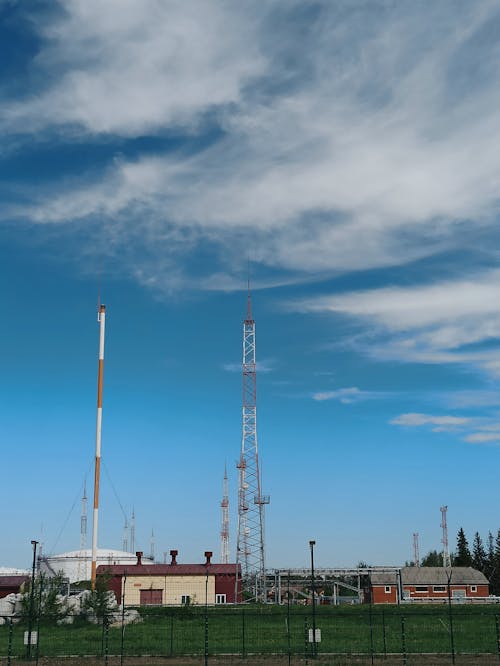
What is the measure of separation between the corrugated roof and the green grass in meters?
34.2

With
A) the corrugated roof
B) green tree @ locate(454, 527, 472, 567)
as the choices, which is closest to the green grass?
the corrugated roof

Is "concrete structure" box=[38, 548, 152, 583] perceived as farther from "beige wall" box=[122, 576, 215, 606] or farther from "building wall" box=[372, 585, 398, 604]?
"building wall" box=[372, 585, 398, 604]

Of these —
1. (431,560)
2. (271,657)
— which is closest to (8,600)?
(271,657)

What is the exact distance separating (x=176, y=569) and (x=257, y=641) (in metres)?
38.5

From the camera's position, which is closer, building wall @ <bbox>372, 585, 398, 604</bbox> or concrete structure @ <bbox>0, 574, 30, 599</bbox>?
concrete structure @ <bbox>0, 574, 30, 599</bbox>

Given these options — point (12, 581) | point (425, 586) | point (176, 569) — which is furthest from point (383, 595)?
point (12, 581)

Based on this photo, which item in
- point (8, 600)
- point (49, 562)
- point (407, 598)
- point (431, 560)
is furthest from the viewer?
point (431, 560)

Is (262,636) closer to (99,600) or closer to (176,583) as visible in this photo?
(99,600)

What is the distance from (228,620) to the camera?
5531 centimetres

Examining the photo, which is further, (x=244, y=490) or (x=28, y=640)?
(x=244, y=490)

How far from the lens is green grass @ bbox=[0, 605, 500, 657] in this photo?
1481 inches

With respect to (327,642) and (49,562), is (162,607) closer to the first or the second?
(327,642)

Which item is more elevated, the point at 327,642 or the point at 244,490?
the point at 244,490

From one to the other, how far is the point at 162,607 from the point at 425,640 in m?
27.1
